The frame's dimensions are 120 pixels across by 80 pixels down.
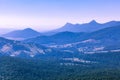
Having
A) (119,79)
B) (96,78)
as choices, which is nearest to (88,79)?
(96,78)

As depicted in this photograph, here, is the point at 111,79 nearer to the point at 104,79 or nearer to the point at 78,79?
the point at 104,79

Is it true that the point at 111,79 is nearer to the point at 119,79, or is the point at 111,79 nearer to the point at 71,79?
the point at 119,79

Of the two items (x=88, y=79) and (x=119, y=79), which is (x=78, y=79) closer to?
(x=88, y=79)

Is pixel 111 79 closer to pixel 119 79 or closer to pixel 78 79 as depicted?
pixel 119 79

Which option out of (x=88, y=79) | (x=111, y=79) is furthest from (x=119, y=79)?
(x=88, y=79)

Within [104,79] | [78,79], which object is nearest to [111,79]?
[104,79]

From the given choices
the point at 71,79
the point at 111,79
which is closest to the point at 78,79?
the point at 71,79
